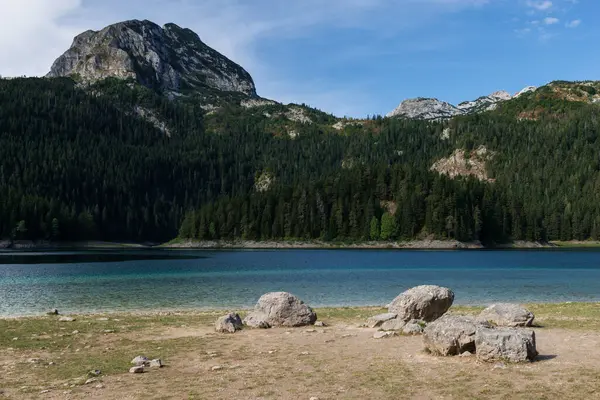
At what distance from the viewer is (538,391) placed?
15.4 meters

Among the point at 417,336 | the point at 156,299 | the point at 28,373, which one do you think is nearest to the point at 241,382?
the point at 28,373

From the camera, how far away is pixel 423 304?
95.2ft

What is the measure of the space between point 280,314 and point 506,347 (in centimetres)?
1424

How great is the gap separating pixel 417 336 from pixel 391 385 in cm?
907

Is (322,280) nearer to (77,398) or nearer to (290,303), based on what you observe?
(290,303)

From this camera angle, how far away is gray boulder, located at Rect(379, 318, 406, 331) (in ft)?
87.7

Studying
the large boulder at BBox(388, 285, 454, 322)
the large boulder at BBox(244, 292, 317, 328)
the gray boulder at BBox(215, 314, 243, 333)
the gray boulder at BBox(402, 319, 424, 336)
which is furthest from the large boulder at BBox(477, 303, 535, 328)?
the gray boulder at BBox(215, 314, 243, 333)

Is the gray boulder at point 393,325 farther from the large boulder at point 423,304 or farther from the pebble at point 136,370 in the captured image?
the pebble at point 136,370

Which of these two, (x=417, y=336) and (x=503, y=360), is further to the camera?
(x=417, y=336)

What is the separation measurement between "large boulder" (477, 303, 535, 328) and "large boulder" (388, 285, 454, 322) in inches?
89.5

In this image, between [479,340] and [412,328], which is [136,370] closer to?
[479,340]

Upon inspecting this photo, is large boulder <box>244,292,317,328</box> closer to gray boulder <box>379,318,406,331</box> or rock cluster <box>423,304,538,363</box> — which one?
gray boulder <box>379,318,406,331</box>

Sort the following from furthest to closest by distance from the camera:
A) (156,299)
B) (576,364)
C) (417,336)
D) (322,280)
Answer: (322,280) → (156,299) → (417,336) → (576,364)

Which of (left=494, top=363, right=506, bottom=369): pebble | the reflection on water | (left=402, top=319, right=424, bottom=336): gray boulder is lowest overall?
the reflection on water
